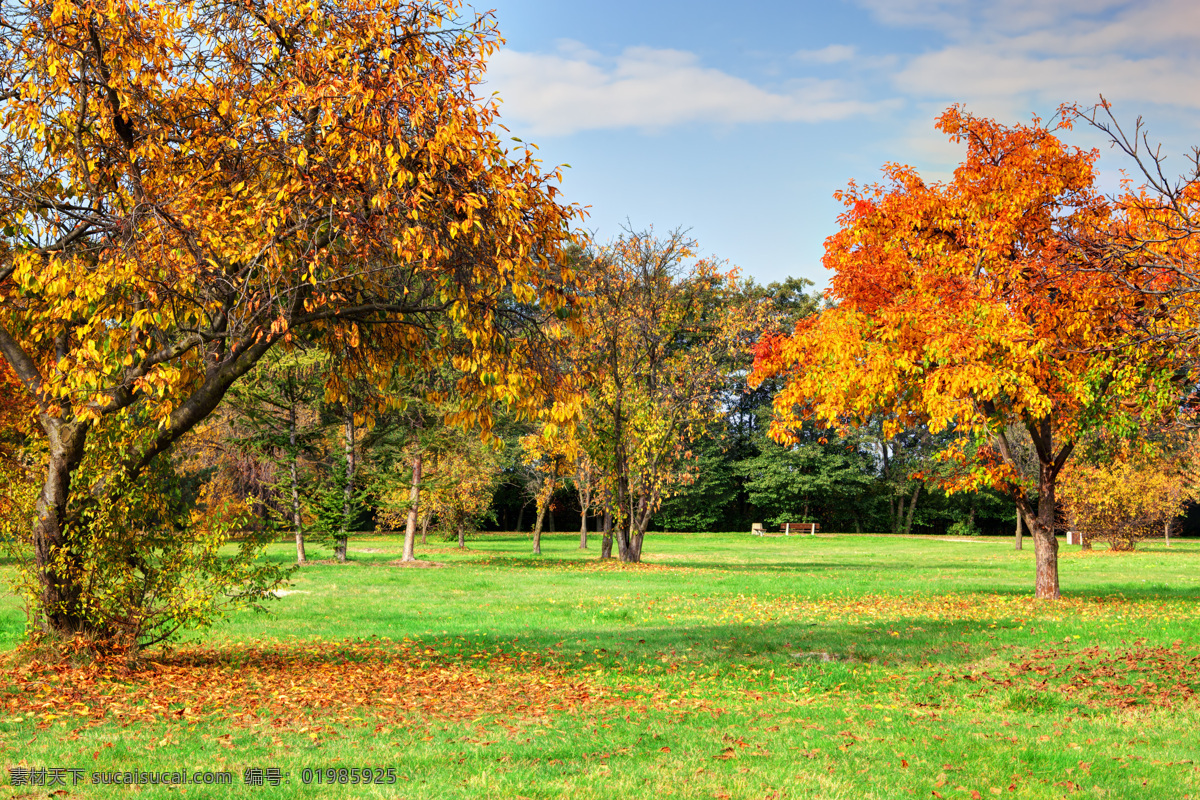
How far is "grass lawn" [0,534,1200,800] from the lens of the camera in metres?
5.32

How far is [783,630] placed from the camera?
39.5 feet

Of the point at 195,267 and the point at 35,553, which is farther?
the point at 35,553

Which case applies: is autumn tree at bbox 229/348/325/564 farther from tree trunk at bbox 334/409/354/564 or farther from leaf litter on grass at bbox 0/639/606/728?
leaf litter on grass at bbox 0/639/606/728

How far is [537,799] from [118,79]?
21.7ft

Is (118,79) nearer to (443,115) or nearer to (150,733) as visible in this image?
(443,115)

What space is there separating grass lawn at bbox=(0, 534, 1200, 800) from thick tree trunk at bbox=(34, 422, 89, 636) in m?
0.48

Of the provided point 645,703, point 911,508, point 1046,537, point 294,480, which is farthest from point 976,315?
point 911,508

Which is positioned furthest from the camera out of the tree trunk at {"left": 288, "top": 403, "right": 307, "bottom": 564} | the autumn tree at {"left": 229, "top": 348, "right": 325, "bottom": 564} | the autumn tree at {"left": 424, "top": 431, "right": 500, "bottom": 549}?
the autumn tree at {"left": 424, "top": 431, "right": 500, "bottom": 549}

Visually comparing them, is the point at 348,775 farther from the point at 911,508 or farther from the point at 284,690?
the point at 911,508

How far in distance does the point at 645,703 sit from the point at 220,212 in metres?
5.44

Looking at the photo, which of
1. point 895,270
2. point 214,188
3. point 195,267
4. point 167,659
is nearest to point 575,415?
point 195,267

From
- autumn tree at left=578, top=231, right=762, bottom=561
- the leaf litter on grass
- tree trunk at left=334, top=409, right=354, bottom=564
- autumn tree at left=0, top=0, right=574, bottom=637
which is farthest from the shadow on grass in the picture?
tree trunk at left=334, top=409, right=354, bottom=564

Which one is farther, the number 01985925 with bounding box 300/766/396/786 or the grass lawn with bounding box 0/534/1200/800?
the grass lawn with bounding box 0/534/1200/800

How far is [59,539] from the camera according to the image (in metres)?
7.74
